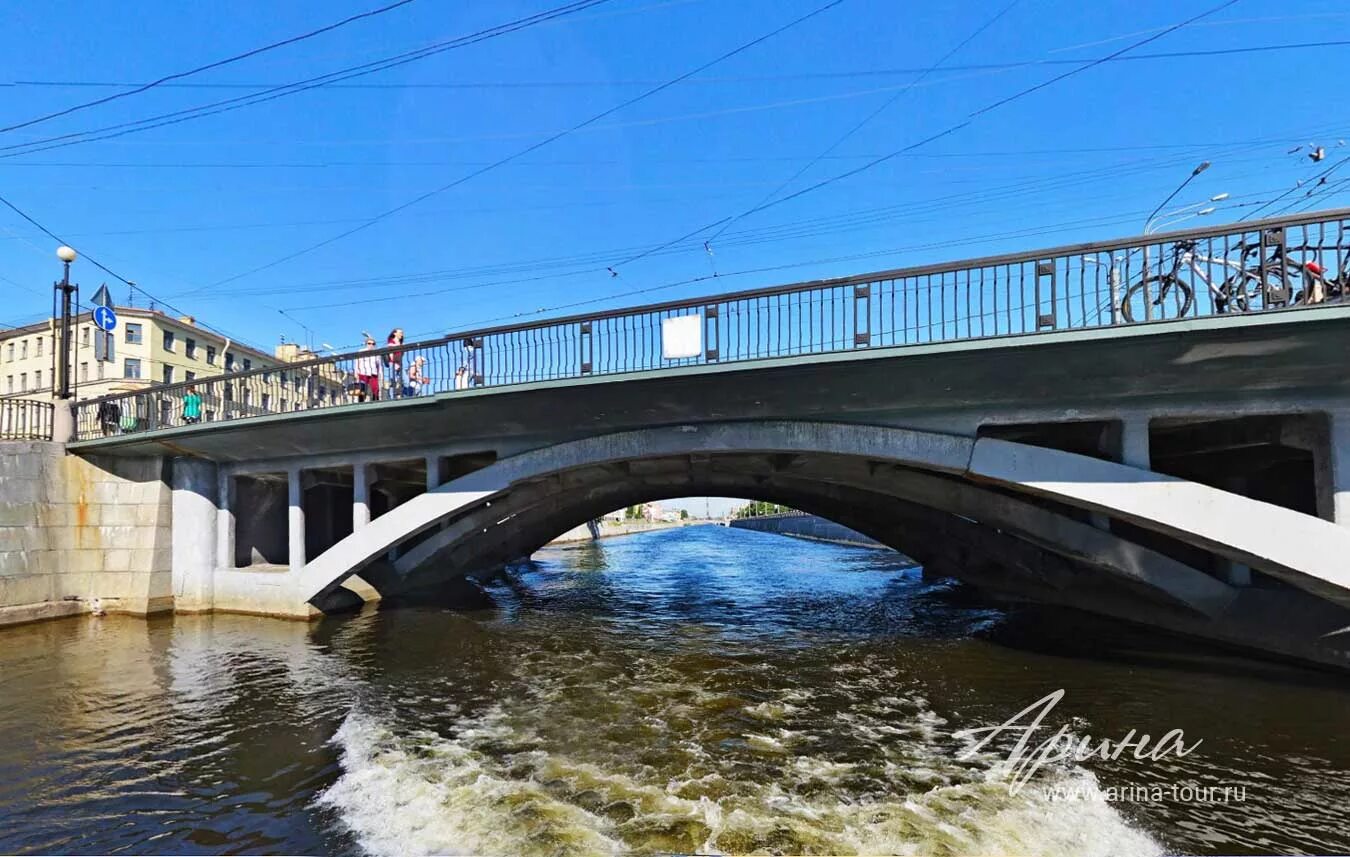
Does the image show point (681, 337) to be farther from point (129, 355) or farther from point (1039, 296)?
point (129, 355)

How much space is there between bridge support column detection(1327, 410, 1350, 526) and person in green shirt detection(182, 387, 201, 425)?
852 inches

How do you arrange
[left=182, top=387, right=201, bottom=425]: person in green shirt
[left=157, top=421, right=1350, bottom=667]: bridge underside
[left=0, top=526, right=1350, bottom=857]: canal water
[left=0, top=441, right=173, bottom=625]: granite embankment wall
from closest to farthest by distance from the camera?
[left=0, top=526, right=1350, bottom=857]: canal water, [left=157, top=421, right=1350, bottom=667]: bridge underside, [left=0, top=441, right=173, bottom=625]: granite embankment wall, [left=182, top=387, right=201, bottom=425]: person in green shirt

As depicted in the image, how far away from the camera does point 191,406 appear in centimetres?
1659

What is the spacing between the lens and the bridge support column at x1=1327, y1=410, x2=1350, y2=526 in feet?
26.7

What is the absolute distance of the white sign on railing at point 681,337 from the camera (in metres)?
11.0

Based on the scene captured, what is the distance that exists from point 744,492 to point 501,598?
8.55 m

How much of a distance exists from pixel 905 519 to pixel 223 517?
61.8ft

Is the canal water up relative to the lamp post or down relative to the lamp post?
down

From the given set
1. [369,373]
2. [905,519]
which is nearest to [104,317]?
[369,373]

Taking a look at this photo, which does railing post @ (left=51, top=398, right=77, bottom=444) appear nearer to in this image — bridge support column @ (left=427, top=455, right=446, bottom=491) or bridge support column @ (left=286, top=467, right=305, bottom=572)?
bridge support column @ (left=286, top=467, right=305, bottom=572)

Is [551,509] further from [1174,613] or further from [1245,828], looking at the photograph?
[1245,828]

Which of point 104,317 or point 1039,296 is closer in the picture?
point 1039,296

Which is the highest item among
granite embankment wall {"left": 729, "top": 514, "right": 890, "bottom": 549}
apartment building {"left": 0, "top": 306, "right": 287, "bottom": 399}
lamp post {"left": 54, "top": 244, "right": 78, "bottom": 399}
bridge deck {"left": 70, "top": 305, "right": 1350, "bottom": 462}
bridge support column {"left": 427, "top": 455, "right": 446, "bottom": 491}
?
apartment building {"left": 0, "top": 306, "right": 287, "bottom": 399}

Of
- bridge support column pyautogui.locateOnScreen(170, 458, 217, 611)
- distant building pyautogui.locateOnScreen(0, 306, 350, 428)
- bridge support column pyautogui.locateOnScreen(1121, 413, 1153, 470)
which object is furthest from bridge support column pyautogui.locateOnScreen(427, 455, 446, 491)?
distant building pyautogui.locateOnScreen(0, 306, 350, 428)
